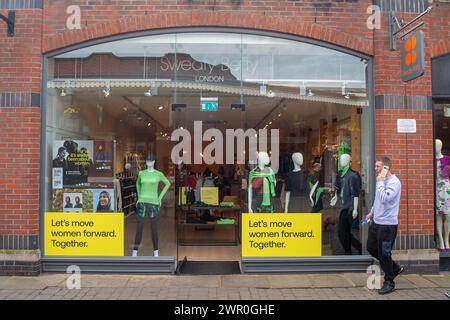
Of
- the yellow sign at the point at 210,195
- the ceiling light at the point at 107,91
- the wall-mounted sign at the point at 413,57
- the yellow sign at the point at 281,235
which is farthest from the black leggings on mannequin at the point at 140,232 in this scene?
the wall-mounted sign at the point at 413,57

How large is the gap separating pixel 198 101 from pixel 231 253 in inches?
117

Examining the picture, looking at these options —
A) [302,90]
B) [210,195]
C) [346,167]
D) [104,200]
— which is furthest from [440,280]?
[104,200]

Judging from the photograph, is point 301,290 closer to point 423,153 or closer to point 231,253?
point 231,253

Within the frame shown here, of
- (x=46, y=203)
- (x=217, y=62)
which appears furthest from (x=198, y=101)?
(x=46, y=203)

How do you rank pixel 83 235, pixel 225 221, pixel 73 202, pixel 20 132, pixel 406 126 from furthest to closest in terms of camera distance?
pixel 225 221, pixel 73 202, pixel 83 235, pixel 406 126, pixel 20 132

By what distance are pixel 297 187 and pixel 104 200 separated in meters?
3.33

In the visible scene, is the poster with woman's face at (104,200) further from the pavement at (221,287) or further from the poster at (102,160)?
the pavement at (221,287)

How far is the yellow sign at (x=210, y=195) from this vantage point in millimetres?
9336

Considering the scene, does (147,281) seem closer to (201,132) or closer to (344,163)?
(201,132)

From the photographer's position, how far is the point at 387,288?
5863 millimetres

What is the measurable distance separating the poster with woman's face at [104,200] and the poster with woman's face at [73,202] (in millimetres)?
241

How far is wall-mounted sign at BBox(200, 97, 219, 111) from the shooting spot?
24.7 ft

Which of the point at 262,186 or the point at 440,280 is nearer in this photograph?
the point at 440,280

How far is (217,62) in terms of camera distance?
7.28 meters
